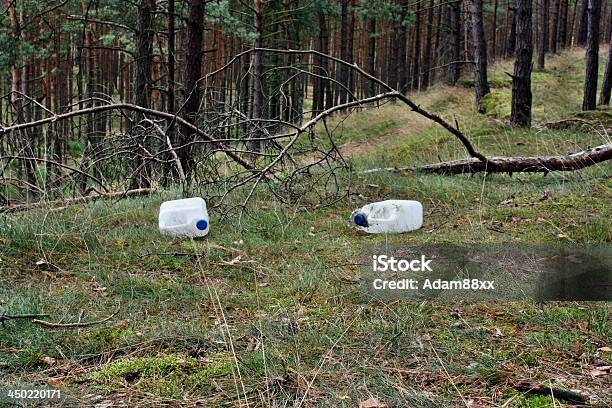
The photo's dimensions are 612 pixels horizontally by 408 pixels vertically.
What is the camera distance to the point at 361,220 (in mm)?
4406

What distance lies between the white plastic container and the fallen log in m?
1.89

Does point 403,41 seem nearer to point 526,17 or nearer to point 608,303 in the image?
point 526,17

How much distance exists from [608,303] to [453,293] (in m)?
0.72

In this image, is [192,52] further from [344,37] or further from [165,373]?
[344,37]

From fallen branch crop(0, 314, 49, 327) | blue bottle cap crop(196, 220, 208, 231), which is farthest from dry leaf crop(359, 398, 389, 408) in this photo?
blue bottle cap crop(196, 220, 208, 231)

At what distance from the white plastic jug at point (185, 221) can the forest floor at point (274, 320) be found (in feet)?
0.36

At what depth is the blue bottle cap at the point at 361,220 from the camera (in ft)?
14.4

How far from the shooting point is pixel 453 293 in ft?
9.93

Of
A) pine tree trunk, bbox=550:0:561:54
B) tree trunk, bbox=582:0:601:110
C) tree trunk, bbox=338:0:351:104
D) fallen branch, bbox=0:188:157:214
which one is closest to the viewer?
fallen branch, bbox=0:188:157:214

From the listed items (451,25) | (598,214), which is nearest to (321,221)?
(598,214)

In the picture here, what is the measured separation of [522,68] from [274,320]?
9440 mm

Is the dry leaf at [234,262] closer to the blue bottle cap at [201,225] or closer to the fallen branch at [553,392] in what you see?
the blue bottle cap at [201,225]

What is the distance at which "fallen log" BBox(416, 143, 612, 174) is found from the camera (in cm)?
565

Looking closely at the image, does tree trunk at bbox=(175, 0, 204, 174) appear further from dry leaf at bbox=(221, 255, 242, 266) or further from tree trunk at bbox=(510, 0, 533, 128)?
tree trunk at bbox=(510, 0, 533, 128)
